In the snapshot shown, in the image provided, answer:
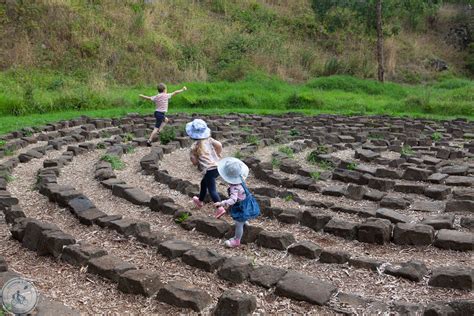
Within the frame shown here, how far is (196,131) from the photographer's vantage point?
7766mm

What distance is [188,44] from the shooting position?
26812mm

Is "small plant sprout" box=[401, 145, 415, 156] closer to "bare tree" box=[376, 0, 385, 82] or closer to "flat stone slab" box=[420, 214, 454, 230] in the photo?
"flat stone slab" box=[420, 214, 454, 230]

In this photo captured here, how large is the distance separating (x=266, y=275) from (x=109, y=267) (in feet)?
4.82

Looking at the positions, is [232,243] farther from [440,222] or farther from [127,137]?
[127,137]

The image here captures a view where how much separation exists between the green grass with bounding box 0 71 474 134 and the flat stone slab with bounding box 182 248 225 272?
11.0 m

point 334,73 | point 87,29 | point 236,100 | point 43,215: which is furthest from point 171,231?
point 334,73

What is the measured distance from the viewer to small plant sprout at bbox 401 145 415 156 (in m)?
11.9

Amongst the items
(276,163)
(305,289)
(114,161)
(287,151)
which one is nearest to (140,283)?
(305,289)

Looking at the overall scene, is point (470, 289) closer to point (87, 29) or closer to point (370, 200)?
point (370, 200)

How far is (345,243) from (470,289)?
1645mm

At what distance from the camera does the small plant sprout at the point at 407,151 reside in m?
11.9

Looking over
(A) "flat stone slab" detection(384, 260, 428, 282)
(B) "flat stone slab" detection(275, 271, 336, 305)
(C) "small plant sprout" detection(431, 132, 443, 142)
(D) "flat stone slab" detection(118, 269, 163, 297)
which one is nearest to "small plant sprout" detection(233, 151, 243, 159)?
(C) "small plant sprout" detection(431, 132, 443, 142)

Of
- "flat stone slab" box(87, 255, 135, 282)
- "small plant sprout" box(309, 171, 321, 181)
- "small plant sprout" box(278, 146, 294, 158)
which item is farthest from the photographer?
"small plant sprout" box(278, 146, 294, 158)

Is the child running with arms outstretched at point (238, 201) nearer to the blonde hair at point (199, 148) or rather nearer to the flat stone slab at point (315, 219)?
the flat stone slab at point (315, 219)
